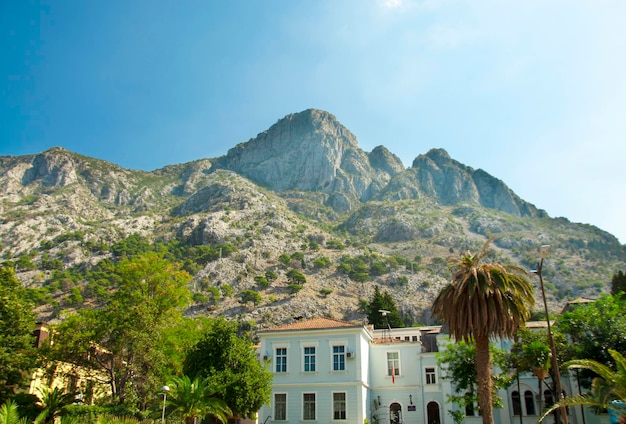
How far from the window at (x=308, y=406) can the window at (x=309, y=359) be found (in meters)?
1.85

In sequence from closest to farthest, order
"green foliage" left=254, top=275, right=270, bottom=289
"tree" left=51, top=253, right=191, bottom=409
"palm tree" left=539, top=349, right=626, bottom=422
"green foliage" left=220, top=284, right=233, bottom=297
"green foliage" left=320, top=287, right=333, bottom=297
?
"palm tree" left=539, top=349, right=626, bottom=422 → "tree" left=51, top=253, right=191, bottom=409 → "green foliage" left=220, top=284, right=233, bottom=297 → "green foliage" left=320, top=287, right=333, bottom=297 → "green foliage" left=254, top=275, right=270, bottom=289

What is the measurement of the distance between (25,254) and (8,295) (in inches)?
4177

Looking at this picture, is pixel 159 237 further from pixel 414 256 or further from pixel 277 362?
pixel 277 362

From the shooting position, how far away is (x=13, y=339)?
92.1ft

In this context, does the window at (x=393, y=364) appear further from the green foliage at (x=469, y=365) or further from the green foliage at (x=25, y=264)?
the green foliage at (x=25, y=264)

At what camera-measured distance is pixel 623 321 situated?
97.5 feet

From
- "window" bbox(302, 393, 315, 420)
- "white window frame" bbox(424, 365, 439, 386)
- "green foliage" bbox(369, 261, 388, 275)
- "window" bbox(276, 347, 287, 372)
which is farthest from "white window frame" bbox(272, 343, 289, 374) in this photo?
"green foliage" bbox(369, 261, 388, 275)

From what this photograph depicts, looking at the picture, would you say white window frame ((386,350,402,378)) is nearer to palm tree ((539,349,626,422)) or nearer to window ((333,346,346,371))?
window ((333,346,346,371))

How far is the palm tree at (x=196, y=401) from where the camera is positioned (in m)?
24.7

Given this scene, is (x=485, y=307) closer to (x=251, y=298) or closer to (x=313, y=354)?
(x=313, y=354)

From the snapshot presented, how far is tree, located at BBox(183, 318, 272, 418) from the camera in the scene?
2623cm

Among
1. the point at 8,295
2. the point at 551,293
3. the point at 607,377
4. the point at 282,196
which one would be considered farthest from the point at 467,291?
the point at 282,196

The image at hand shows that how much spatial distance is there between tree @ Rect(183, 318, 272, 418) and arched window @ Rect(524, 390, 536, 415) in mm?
20906

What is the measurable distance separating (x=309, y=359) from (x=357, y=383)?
13.5ft
